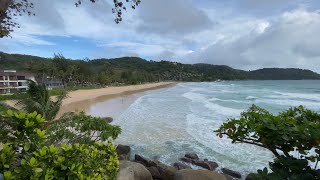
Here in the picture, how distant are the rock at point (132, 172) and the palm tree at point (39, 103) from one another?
16.5ft

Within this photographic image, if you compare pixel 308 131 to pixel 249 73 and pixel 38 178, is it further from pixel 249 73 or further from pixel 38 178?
pixel 249 73

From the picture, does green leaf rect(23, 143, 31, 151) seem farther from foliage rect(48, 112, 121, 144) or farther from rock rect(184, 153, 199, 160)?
rock rect(184, 153, 199, 160)

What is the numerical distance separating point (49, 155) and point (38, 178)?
21 cm

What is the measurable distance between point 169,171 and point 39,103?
6.03m

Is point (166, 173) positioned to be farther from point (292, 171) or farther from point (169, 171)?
point (292, 171)

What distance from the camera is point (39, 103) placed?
12227 mm

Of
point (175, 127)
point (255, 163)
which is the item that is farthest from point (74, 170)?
point (175, 127)

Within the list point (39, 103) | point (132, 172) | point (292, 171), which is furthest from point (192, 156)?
point (292, 171)

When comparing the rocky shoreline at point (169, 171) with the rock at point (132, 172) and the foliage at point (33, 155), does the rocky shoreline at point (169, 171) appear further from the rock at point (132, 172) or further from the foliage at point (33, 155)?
the foliage at point (33, 155)

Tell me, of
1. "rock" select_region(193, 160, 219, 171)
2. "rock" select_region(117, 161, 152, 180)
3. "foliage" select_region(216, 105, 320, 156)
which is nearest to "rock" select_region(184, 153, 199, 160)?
"rock" select_region(193, 160, 219, 171)

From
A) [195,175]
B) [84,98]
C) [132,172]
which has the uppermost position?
[132,172]

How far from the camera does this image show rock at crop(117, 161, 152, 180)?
23.2ft

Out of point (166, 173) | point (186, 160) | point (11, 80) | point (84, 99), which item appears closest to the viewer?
point (166, 173)

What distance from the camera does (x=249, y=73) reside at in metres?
190
